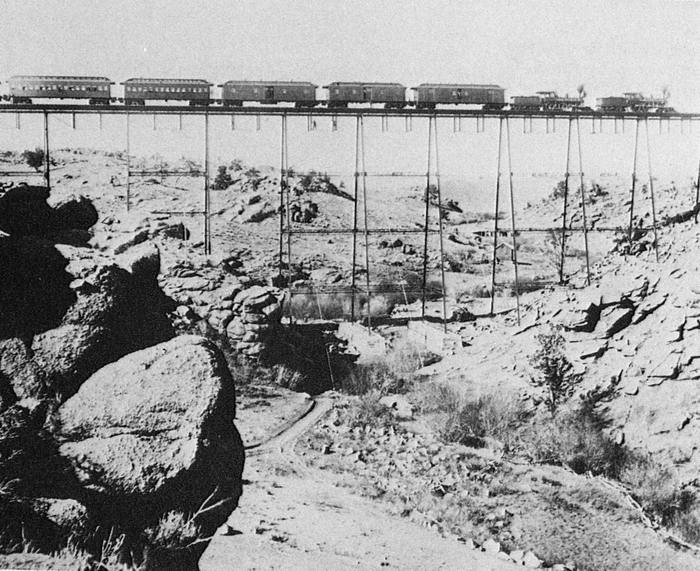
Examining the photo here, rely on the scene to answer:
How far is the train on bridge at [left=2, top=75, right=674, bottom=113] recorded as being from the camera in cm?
1577

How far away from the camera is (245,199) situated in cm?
2969

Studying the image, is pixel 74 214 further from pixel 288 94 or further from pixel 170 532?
pixel 288 94

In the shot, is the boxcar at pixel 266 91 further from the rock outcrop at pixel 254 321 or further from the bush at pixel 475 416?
the bush at pixel 475 416

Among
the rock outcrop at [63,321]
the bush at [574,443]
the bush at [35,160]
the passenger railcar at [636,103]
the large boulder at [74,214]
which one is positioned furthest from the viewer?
the bush at [35,160]

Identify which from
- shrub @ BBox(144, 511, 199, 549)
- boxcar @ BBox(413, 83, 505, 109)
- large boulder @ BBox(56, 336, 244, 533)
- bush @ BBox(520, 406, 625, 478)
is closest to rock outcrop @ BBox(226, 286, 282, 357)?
bush @ BBox(520, 406, 625, 478)

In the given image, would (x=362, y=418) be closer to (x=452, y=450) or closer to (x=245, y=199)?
(x=452, y=450)

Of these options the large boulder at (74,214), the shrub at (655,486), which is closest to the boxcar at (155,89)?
the large boulder at (74,214)

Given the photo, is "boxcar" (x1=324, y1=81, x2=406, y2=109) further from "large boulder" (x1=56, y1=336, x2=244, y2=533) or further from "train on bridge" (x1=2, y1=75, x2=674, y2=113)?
"large boulder" (x1=56, y1=336, x2=244, y2=533)

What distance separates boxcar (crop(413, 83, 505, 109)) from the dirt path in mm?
11428

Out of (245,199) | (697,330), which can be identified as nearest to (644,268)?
(697,330)

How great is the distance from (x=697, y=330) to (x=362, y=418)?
7.18 meters

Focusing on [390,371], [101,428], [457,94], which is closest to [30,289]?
[101,428]

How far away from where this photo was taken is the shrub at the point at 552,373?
1324 centimetres

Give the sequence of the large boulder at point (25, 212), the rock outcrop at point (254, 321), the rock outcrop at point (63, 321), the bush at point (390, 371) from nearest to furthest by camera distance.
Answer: the rock outcrop at point (63, 321) < the large boulder at point (25, 212) < the rock outcrop at point (254, 321) < the bush at point (390, 371)
